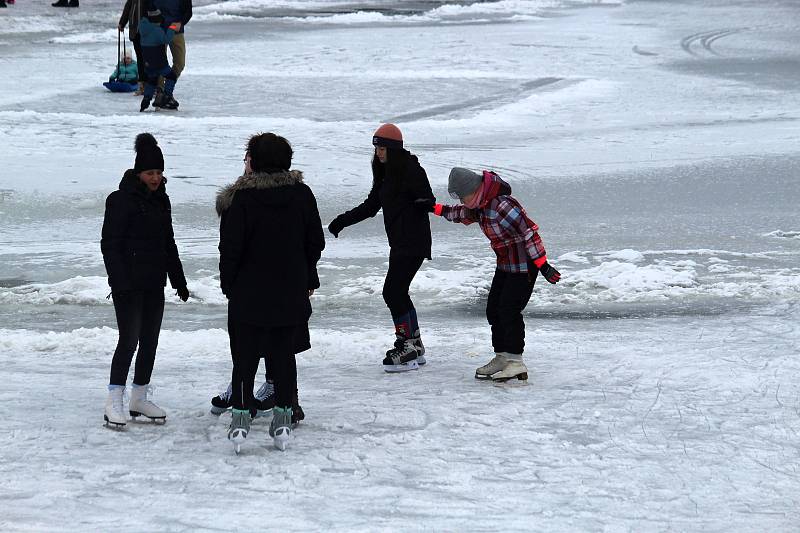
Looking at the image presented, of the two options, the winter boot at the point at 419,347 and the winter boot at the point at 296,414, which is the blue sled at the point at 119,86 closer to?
the winter boot at the point at 419,347

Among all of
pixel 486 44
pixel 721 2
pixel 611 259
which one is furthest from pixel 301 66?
pixel 721 2

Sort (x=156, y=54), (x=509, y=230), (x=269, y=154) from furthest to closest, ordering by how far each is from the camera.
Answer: (x=156, y=54)
(x=509, y=230)
(x=269, y=154)

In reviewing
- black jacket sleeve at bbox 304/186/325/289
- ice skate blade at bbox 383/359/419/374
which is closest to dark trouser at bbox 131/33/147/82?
ice skate blade at bbox 383/359/419/374

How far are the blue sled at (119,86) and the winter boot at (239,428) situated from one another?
12520 millimetres

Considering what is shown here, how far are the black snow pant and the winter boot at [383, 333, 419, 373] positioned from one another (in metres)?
0.23

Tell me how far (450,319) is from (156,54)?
28.1 ft

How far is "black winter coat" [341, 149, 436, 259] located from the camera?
21.3 feet

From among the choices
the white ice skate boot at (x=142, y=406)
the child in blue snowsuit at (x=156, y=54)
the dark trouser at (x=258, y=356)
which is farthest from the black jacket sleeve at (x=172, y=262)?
the child in blue snowsuit at (x=156, y=54)

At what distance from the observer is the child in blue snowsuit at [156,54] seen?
15.1 metres

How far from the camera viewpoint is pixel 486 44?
24219mm

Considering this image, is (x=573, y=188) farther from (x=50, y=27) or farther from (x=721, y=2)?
(x=721, y=2)

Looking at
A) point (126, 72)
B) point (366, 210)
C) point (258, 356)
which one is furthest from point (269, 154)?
point (126, 72)

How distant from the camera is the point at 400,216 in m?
Result: 6.54

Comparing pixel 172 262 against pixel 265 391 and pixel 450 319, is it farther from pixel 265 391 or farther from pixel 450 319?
pixel 450 319
